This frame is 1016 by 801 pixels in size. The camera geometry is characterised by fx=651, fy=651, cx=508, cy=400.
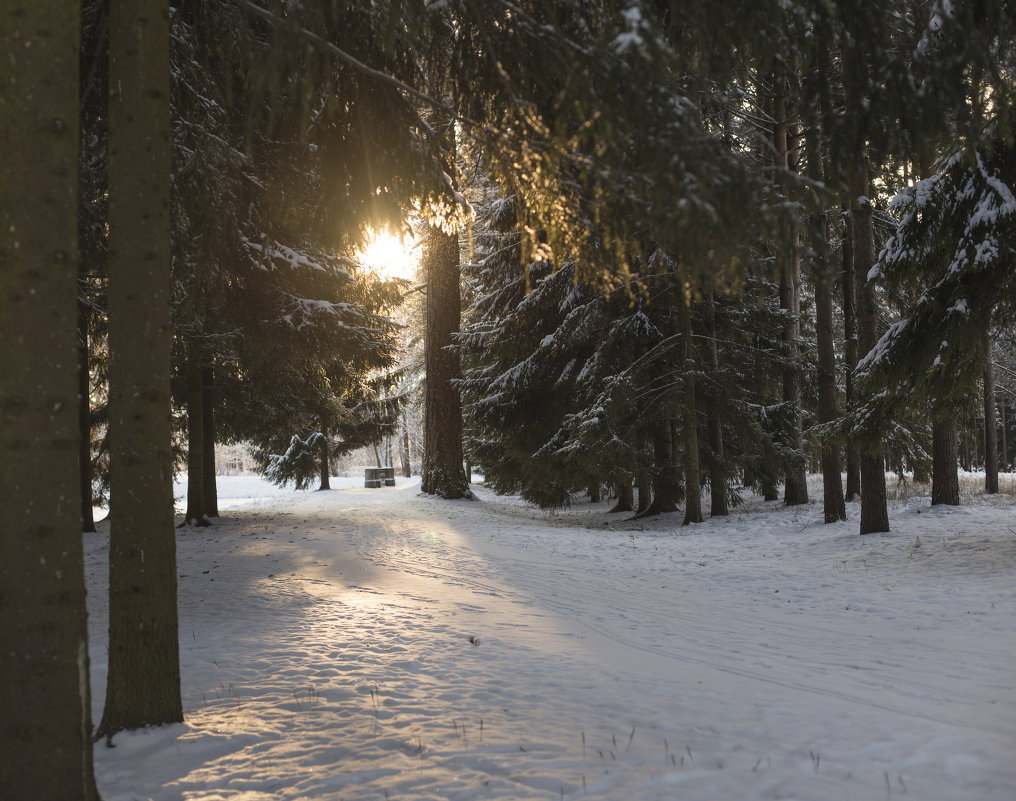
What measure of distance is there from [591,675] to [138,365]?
12.8 ft

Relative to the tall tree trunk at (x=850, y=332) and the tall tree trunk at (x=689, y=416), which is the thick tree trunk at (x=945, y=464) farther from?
the tall tree trunk at (x=689, y=416)

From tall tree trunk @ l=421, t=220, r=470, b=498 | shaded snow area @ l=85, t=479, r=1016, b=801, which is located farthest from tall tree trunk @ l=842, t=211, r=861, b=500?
tall tree trunk @ l=421, t=220, r=470, b=498

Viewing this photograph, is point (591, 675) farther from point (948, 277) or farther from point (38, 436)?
point (948, 277)

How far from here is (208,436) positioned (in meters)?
14.5

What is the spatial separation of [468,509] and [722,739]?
13.2 m

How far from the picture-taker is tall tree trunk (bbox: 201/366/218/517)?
1366 cm

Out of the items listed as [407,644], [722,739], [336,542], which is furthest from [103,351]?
[722,739]

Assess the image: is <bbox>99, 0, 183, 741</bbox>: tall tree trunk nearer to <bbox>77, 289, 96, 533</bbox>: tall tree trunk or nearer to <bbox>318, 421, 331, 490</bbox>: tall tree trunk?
<bbox>77, 289, 96, 533</bbox>: tall tree trunk

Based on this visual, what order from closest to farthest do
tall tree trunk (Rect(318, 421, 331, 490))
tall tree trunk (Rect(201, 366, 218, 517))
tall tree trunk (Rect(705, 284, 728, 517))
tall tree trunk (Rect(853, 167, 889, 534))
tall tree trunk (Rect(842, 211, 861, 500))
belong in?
tall tree trunk (Rect(853, 167, 889, 534)), tall tree trunk (Rect(201, 366, 218, 517)), tall tree trunk (Rect(842, 211, 861, 500)), tall tree trunk (Rect(705, 284, 728, 517)), tall tree trunk (Rect(318, 421, 331, 490))

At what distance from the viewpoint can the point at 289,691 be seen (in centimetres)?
466

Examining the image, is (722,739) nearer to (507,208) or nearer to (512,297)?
(507,208)

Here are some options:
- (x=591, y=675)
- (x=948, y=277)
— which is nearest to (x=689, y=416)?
(x=948, y=277)

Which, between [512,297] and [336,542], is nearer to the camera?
[336,542]

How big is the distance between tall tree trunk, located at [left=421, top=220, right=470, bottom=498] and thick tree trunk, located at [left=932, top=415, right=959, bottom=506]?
37.3 ft
